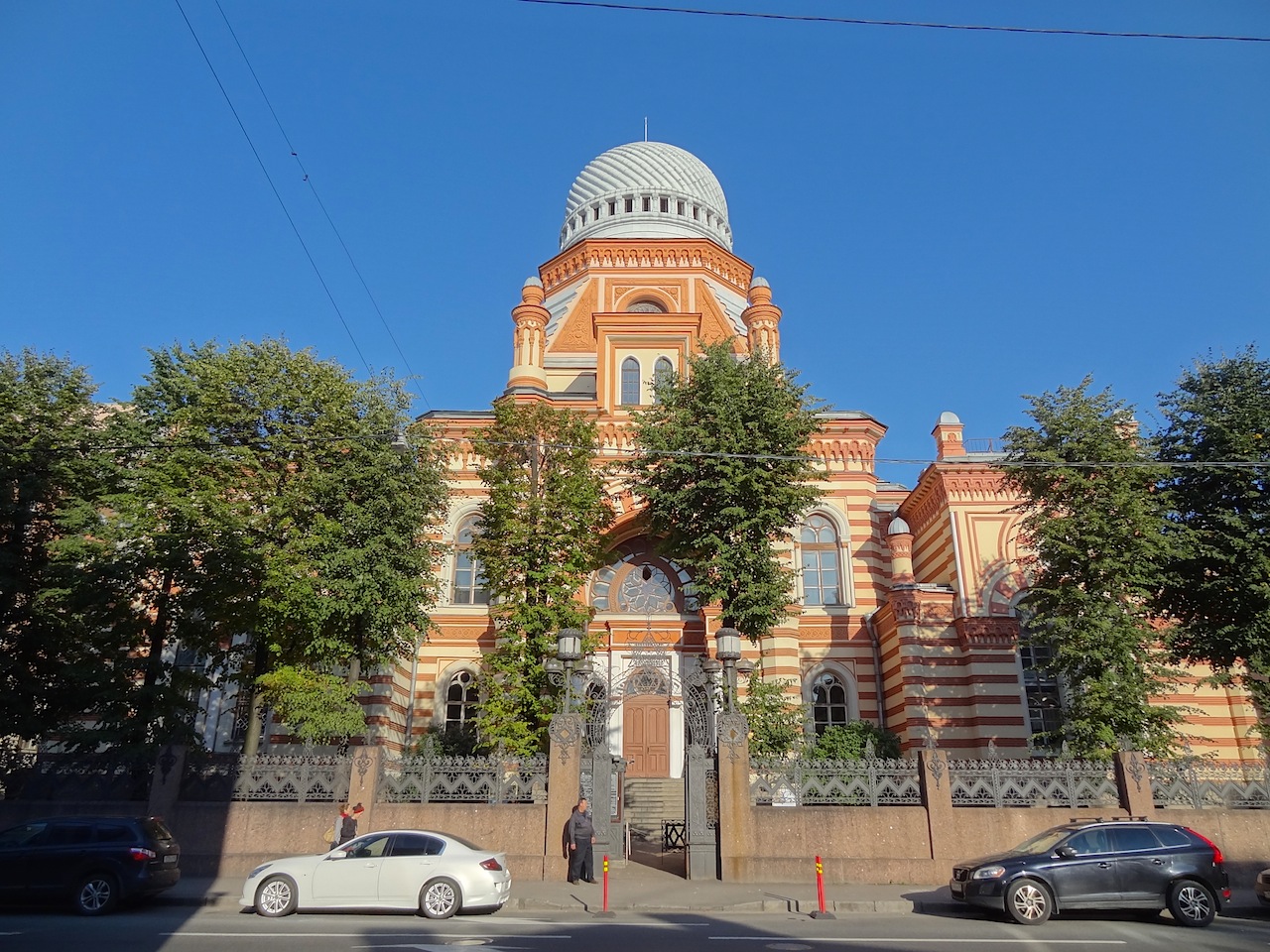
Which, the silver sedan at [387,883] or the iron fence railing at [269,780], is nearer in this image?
the silver sedan at [387,883]

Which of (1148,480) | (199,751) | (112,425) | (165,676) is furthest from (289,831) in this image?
(1148,480)

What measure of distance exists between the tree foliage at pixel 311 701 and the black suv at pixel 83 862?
6291 mm

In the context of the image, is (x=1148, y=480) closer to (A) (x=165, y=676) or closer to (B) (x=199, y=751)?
(B) (x=199, y=751)

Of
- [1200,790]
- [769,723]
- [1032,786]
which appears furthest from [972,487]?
[1032,786]

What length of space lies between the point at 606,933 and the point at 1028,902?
620 centimetres

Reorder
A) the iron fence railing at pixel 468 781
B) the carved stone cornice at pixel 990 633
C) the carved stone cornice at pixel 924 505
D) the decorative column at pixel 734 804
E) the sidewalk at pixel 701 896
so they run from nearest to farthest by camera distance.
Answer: the sidewalk at pixel 701 896 → the decorative column at pixel 734 804 → the iron fence railing at pixel 468 781 → the carved stone cornice at pixel 990 633 → the carved stone cornice at pixel 924 505

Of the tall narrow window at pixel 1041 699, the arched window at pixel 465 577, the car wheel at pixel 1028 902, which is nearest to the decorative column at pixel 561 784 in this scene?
the car wheel at pixel 1028 902

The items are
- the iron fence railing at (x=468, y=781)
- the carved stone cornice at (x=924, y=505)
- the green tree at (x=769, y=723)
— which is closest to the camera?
the iron fence railing at (x=468, y=781)

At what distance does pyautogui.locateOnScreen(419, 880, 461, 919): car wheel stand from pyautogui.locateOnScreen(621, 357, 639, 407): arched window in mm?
20789

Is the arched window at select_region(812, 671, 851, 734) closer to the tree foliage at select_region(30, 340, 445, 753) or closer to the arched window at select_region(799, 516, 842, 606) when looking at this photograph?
the arched window at select_region(799, 516, 842, 606)

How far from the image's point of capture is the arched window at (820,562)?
29.0 meters

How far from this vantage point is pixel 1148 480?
68.1ft

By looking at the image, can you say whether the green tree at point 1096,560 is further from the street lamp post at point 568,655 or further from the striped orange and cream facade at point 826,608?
the street lamp post at point 568,655

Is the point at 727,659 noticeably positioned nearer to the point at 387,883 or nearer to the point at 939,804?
the point at 939,804
